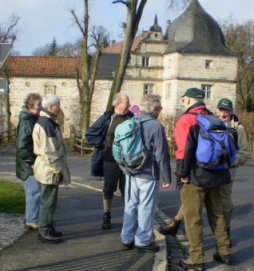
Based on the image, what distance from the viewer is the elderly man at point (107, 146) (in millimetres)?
7250

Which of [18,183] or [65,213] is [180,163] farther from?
[18,183]

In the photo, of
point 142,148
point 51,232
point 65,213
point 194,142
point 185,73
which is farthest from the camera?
point 185,73

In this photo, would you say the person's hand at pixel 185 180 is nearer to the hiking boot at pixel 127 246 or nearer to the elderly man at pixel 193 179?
the elderly man at pixel 193 179

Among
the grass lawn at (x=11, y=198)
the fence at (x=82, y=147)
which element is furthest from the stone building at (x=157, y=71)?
the grass lawn at (x=11, y=198)

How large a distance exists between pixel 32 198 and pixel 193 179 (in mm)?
2483

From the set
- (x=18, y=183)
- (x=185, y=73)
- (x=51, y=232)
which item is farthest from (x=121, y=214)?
(x=185, y=73)

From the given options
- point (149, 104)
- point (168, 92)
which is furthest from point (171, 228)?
point (168, 92)

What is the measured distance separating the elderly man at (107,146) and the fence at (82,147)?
2081 cm

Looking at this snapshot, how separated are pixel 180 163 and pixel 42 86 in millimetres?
44409

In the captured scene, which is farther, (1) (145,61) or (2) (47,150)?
(1) (145,61)

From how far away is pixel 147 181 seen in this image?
614cm

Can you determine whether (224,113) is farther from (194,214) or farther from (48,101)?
(48,101)

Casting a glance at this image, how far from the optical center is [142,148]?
6047 millimetres

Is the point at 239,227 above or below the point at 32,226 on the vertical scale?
below
